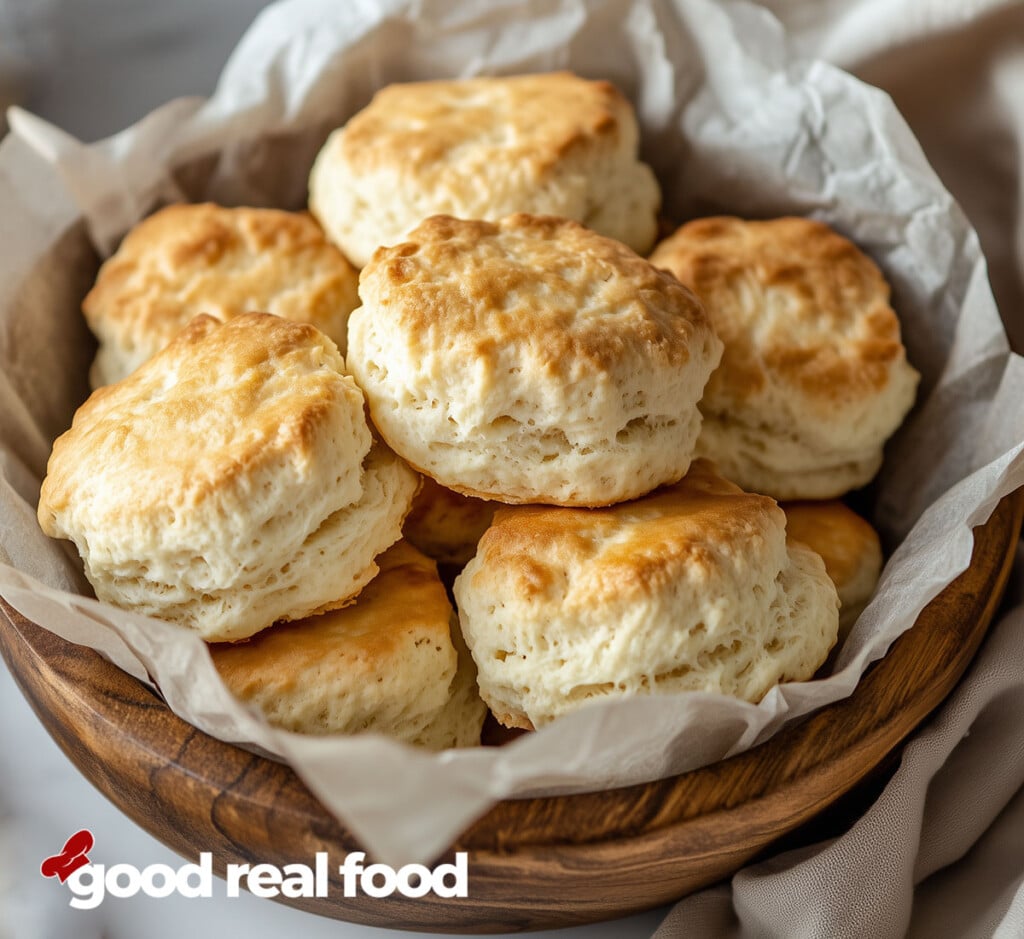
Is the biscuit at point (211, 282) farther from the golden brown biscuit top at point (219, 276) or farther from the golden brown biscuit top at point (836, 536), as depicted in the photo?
the golden brown biscuit top at point (836, 536)

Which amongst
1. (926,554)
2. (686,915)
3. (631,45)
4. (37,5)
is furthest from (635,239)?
(37,5)

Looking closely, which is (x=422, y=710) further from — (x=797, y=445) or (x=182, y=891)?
(x=797, y=445)

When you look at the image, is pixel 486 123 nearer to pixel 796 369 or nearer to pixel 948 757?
pixel 796 369

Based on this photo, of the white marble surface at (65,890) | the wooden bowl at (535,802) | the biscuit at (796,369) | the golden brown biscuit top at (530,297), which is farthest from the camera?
the biscuit at (796,369)

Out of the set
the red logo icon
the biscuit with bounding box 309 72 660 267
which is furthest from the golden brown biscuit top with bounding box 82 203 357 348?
the red logo icon

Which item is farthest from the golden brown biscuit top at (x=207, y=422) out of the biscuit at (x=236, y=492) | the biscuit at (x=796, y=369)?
the biscuit at (x=796, y=369)

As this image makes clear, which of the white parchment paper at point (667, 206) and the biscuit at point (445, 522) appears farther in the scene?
the biscuit at point (445, 522)

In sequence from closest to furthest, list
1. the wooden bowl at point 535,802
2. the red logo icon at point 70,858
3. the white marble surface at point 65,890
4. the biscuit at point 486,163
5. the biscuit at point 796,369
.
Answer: the wooden bowl at point 535,802 < the white marble surface at point 65,890 < the red logo icon at point 70,858 < the biscuit at point 796,369 < the biscuit at point 486,163
